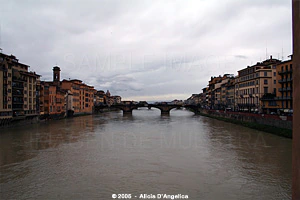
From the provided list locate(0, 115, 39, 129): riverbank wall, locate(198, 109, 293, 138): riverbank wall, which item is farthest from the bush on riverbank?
locate(0, 115, 39, 129): riverbank wall

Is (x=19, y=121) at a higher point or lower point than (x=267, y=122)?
lower

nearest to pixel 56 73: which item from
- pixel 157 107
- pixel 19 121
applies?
pixel 19 121

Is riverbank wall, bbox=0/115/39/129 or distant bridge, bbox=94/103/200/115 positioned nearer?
riverbank wall, bbox=0/115/39/129

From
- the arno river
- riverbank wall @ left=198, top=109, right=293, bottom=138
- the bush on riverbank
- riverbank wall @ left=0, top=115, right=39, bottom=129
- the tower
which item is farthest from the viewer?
the tower

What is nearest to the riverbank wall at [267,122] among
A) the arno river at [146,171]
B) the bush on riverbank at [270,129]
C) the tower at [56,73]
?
the bush on riverbank at [270,129]

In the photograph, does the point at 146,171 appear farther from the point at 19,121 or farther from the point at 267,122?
the point at 19,121

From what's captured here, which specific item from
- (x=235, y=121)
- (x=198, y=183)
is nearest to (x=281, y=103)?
(x=235, y=121)

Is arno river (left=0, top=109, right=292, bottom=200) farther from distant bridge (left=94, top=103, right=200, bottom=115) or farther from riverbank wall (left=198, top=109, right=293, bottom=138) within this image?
distant bridge (left=94, top=103, right=200, bottom=115)

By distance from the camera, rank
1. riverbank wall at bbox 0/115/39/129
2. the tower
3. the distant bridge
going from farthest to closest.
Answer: the distant bridge < the tower < riverbank wall at bbox 0/115/39/129

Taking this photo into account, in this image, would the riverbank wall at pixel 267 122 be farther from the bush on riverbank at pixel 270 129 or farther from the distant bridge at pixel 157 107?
the distant bridge at pixel 157 107

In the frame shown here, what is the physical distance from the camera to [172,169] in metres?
11.9

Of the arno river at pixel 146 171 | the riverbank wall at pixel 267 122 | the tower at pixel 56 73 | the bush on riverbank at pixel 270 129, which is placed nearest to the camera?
the arno river at pixel 146 171

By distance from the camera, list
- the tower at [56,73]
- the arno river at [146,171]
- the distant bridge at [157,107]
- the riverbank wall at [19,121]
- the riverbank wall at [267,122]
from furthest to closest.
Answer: the distant bridge at [157,107] → the tower at [56,73] → the riverbank wall at [19,121] → the riverbank wall at [267,122] → the arno river at [146,171]

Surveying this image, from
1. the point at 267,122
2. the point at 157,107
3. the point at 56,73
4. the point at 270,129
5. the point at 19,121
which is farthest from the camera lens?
the point at 157,107
